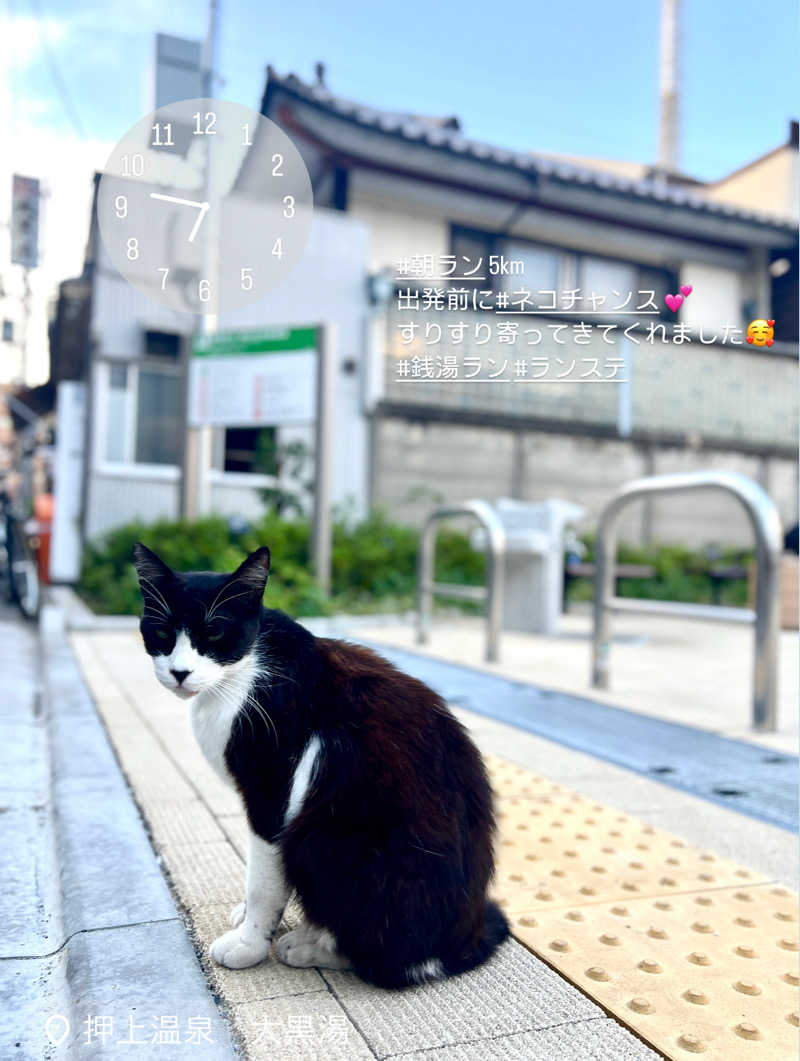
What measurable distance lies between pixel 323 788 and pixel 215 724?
0.21 meters

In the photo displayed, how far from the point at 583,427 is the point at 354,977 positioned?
30.9 ft

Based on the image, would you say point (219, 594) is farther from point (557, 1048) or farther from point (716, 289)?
point (716, 289)

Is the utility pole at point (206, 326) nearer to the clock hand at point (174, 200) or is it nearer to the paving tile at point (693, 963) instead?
the clock hand at point (174, 200)

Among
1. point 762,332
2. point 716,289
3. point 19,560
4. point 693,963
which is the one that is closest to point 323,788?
point 693,963

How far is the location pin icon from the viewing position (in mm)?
1172

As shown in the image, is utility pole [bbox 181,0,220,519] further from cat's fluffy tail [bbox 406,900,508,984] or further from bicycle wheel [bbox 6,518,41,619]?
bicycle wheel [bbox 6,518,41,619]

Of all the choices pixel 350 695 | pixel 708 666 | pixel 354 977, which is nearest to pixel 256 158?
pixel 350 695

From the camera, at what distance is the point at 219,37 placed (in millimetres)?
1402

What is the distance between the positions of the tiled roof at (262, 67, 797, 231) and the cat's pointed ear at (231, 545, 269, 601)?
7991 millimetres

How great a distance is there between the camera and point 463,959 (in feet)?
4.50

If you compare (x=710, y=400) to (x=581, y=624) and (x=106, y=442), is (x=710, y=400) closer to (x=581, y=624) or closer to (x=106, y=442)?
(x=581, y=624)

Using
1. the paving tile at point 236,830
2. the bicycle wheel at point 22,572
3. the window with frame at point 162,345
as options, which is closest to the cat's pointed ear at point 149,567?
the paving tile at point 236,830
